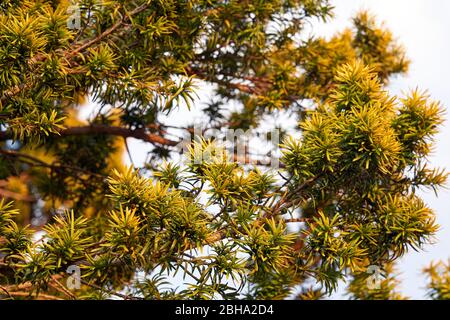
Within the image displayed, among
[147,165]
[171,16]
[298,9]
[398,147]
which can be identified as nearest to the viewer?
[398,147]

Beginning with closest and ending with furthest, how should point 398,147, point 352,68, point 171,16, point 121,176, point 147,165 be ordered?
point 121,176 → point 398,147 → point 352,68 → point 171,16 → point 147,165

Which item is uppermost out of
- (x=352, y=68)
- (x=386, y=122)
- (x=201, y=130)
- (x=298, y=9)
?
(x=298, y=9)

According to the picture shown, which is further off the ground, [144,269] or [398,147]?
[398,147]

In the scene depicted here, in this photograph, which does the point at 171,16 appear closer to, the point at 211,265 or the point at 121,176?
the point at 121,176

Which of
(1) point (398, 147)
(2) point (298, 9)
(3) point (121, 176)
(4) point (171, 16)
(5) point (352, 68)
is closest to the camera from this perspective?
(3) point (121, 176)

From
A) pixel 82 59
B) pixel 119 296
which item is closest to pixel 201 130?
pixel 82 59

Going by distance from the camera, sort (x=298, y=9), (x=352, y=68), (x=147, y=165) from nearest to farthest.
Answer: (x=352, y=68) < (x=298, y=9) < (x=147, y=165)

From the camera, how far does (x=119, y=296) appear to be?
4.65 meters

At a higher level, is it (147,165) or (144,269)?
(147,165)
